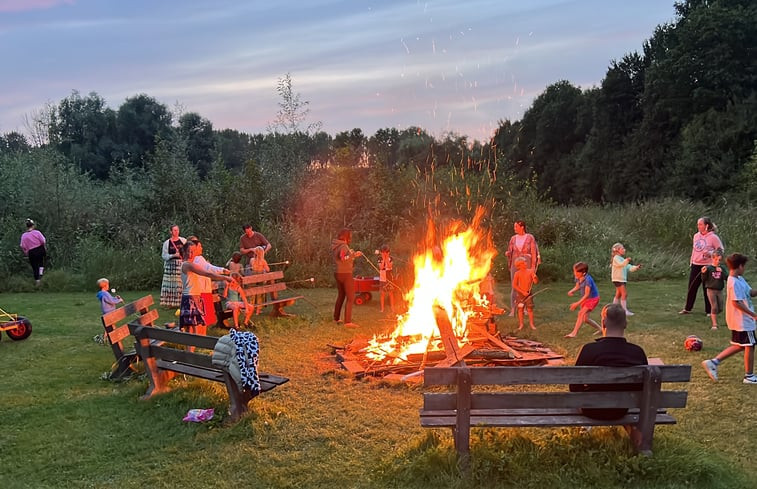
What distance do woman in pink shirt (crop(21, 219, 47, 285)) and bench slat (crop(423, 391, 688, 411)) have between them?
15969mm

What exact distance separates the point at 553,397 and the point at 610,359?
0.69 meters

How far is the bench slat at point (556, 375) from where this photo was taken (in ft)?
14.9


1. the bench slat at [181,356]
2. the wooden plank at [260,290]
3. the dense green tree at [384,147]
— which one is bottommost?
the wooden plank at [260,290]

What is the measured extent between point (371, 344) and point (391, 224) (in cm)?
1047

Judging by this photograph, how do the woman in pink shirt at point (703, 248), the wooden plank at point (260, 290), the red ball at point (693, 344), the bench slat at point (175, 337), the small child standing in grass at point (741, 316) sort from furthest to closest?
the wooden plank at point (260, 290), the woman in pink shirt at point (703, 248), the red ball at point (693, 344), the small child standing in grass at point (741, 316), the bench slat at point (175, 337)

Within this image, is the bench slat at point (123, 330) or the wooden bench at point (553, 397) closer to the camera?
the wooden bench at point (553, 397)

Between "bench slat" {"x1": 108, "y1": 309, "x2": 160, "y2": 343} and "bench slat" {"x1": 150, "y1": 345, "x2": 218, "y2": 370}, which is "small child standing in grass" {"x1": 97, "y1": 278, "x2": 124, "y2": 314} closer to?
"bench slat" {"x1": 108, "y1": 309, "x2": 160, "y2": 343}

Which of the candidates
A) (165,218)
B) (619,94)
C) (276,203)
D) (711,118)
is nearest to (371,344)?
(276,203)

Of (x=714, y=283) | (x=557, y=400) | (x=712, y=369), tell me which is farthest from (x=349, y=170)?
(x=557, y=400)

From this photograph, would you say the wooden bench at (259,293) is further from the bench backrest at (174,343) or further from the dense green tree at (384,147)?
the dense green tree at (384,147)

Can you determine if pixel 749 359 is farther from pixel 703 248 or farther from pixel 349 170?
pixel 349 170

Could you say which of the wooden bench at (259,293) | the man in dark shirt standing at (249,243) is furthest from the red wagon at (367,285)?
the man in dark shirt standing at (249,243)

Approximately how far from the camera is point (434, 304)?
29.3 feet

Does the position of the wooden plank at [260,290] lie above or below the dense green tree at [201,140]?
below
